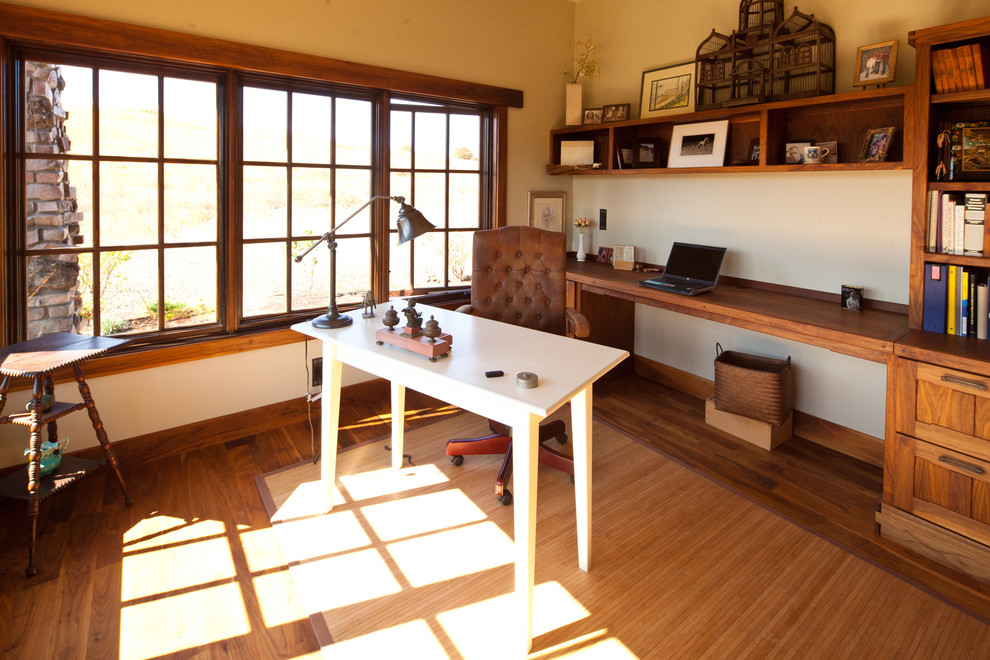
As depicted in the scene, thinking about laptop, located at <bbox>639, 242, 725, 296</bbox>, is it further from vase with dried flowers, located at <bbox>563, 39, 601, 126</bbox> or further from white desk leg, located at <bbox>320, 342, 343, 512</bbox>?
white desk leg, located at <bbox>320, 342, 343, 512</bbox>

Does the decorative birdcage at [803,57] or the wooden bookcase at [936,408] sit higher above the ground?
the decorative birdcage at [803,57]

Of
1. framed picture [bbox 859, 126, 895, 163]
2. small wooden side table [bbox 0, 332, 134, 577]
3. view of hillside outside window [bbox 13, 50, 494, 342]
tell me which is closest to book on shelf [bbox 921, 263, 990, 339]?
framed picture [bbox 859, 126, 895, 163]

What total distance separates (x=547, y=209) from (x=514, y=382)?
2.86 metres

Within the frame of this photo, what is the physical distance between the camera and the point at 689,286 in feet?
11.1

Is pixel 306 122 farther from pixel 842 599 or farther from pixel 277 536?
pixel 842 599

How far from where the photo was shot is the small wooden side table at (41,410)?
2170 mm

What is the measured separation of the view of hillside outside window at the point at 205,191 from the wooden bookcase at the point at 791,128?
4.31ft

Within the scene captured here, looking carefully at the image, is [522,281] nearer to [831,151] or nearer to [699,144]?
[699,144]

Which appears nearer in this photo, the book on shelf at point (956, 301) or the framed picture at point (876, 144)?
the book on shelf at point (956, 301)

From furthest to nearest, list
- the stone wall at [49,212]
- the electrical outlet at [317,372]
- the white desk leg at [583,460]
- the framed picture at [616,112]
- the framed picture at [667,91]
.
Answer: the framed picture at [616,112] → the framed picture at [667,91] → the electrical outlet at [317,372] → the stone wall at [49,212] → the white desk leg at [583,460]

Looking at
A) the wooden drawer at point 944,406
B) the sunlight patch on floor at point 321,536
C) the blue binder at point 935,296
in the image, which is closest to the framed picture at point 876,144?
the blue binder at point 935,296

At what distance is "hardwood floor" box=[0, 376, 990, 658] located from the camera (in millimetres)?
1863

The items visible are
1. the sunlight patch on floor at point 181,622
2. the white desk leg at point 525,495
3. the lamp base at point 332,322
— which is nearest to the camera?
the white desk leg at point 525,495

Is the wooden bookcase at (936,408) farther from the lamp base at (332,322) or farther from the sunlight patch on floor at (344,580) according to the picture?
the lamp base at (332,322)
